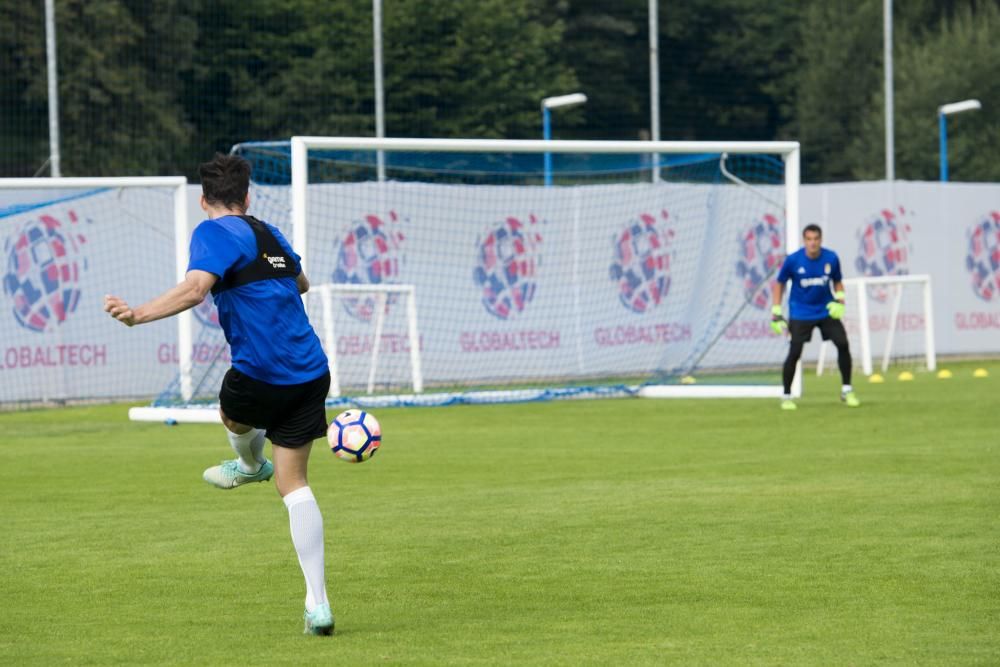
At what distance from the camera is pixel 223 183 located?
724 centimetres

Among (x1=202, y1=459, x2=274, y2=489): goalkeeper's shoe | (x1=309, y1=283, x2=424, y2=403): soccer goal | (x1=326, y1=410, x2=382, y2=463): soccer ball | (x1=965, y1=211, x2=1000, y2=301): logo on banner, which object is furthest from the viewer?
(x1=965, y1=211, x2=1000, y2=301): logo on banner

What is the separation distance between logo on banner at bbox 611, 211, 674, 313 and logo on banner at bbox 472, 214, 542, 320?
1324 mm

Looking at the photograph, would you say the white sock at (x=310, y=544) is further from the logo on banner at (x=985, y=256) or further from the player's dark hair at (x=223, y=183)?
the logo on banner at (x=985, y=256)

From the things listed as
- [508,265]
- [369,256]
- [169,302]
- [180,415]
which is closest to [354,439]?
[169,302]

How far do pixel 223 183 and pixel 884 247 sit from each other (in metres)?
21.9

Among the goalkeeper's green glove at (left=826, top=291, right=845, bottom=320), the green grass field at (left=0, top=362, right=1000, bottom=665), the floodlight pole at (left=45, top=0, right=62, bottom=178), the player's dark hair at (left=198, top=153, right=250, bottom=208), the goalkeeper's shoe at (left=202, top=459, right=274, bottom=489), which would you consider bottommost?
the green grass field at (left=0, top=362, right=1000, bottom=665)

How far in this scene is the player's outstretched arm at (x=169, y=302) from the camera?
681 centimetres

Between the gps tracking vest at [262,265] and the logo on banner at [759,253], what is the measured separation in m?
19.2

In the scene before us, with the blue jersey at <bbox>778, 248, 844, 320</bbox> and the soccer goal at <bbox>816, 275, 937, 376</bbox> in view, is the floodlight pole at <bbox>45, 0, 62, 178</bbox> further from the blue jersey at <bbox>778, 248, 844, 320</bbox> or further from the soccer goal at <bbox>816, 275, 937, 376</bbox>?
the soccer goal at <bbox>816, 275, 937, 376</bbox>

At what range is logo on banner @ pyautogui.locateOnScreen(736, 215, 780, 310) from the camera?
2611 cm

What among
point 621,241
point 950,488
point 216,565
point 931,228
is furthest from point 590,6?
point 216,565

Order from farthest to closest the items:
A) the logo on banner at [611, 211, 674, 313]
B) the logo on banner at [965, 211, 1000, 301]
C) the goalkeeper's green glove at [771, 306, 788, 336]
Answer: the logo on banner at [965, 211, 1000, 301]
the logo on banner at [611, 211, 674, 313]
the goalkeeper's green glove at [771, 306, 788, 336]

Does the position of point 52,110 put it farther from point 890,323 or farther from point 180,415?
point 890,323

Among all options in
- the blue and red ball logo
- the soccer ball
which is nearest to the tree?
the blue and red ball logo
